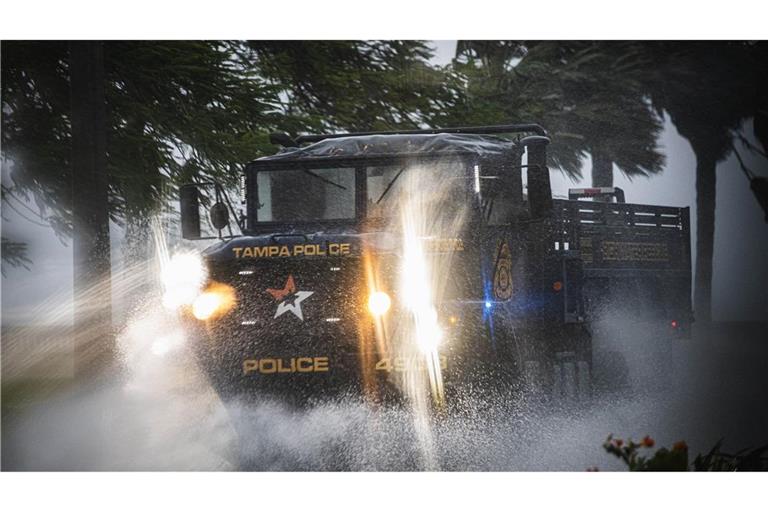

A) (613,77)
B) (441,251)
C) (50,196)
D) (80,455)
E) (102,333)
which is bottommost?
(80,455)

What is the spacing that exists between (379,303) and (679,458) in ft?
7.83

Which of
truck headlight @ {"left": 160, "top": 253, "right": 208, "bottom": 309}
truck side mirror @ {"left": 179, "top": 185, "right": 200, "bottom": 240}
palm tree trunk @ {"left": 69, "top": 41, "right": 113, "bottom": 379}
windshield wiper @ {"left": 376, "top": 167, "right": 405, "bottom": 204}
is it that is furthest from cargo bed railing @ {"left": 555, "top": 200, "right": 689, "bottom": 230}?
palm tree trunk @ {"left": 69, "top": 41, "right": 113, "bottom": 379}

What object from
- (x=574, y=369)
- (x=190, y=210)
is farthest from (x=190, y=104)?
(x=574, y=369)

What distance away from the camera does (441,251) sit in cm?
776

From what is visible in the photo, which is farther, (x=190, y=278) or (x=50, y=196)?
(x=50, y=196)

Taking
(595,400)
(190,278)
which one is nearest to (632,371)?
(595,400)

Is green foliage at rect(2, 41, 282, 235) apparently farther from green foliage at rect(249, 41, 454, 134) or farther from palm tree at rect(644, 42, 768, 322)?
palm tree at rect(644, 42, 768, 322)

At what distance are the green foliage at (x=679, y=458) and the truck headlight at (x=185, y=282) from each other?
321 centimetres

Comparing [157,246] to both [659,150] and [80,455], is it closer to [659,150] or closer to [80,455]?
[80,455]

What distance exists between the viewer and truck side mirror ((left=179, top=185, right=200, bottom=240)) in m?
8.20

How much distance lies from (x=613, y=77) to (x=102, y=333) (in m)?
6.01
